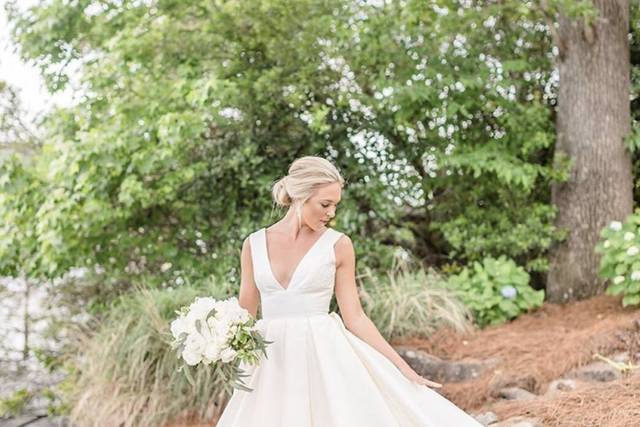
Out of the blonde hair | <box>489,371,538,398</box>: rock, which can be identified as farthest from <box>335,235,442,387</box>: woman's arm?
<box>489,371,538,398</box>: rock

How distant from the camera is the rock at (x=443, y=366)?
590cm

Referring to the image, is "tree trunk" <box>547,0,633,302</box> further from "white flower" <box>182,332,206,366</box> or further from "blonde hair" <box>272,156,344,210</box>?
"white flower" <box>182,332,206,366</box>

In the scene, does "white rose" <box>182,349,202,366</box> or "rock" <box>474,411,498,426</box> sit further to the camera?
"rock" <box>474,411,498,426</box>

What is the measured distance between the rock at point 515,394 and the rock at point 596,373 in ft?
1.21

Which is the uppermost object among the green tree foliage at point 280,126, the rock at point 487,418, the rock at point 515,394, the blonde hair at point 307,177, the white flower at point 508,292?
the blonde hair at point 307,177

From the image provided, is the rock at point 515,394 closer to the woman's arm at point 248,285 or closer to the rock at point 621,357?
the rock at point 621,357

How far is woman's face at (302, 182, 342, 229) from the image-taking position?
10.5ft

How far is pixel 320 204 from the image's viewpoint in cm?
321

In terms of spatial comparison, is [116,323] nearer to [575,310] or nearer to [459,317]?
[459,317]

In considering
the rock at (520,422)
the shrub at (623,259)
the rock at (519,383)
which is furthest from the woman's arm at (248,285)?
the shrub at (623,259)

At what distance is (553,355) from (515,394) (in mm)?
696

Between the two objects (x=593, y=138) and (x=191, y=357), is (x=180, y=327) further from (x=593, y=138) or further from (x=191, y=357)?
(x=593, y=138)

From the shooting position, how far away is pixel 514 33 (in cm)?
813

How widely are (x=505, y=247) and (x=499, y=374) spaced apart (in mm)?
2426
